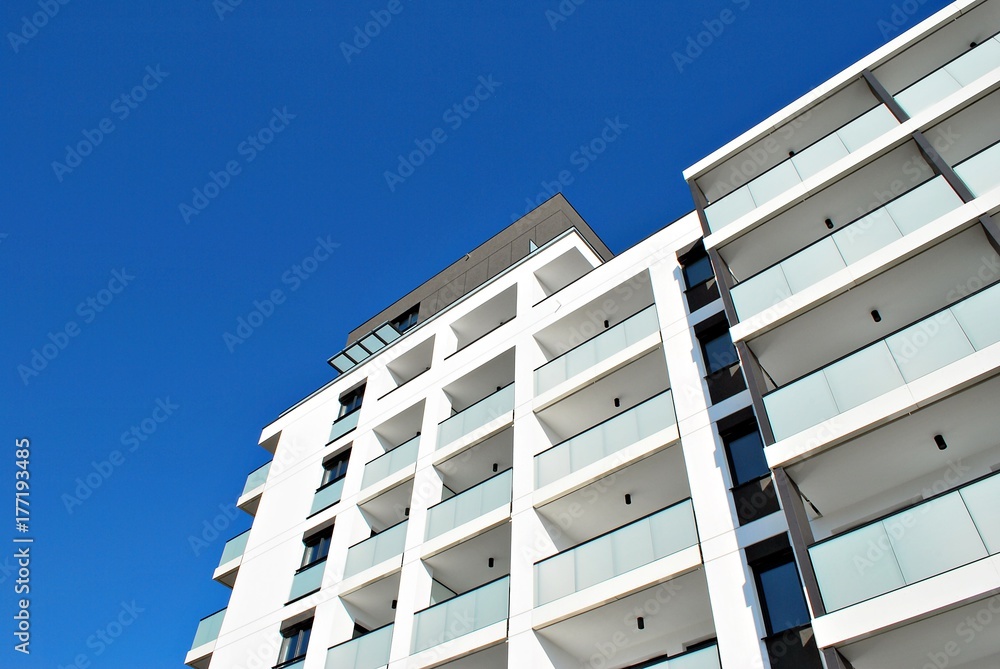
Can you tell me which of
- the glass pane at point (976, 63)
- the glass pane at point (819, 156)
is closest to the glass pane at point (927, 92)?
the glass pane at point (976, 63)

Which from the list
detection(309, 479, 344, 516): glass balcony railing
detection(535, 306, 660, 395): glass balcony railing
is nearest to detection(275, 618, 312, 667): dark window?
detection(309, 479, 344, 516): glass balcony railing

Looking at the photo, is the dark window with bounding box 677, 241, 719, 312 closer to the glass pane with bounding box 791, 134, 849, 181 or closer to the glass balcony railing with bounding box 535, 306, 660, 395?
the glass balcony railing with bounding box 535, 306, 660, 395

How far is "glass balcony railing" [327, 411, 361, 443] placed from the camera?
27016 mm

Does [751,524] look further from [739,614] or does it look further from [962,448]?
[962,448]

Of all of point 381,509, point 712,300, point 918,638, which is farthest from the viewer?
point 381,509

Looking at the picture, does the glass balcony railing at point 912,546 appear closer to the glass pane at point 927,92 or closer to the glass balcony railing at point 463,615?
the glass balcony railing at point 463,615

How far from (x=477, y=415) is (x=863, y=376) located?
35.9 feet

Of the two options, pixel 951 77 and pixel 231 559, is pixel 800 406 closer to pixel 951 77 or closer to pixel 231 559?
pixel 951 77

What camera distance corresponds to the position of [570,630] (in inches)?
626

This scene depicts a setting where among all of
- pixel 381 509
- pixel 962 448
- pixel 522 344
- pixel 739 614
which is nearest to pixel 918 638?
pixel 739 614

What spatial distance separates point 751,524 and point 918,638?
11.4ft

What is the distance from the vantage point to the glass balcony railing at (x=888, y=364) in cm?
1320

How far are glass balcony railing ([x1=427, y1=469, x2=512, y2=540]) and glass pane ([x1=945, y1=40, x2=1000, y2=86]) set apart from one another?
14.2m

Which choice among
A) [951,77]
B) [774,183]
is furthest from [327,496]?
[951,77]
